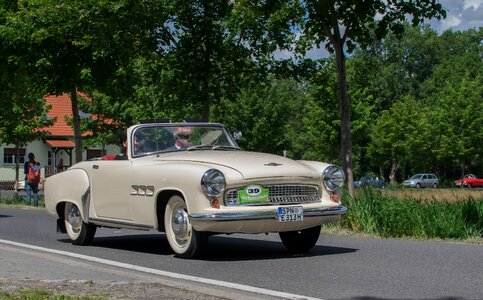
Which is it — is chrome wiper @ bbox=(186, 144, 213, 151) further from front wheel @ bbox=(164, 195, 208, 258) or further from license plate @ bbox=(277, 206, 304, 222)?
license plate @ bbox=(277, 206, 304, 222)

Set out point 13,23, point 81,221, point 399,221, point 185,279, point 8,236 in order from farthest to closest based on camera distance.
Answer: point 13,23 → point 8,236 → point 399,221 → point 81,221 → point 185,279

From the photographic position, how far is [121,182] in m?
9.83

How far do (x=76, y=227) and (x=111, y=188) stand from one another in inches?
49.1

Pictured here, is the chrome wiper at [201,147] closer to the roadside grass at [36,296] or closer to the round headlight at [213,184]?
the round headlight at [213,184]

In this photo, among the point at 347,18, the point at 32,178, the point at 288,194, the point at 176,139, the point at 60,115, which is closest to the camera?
the point at 288,194

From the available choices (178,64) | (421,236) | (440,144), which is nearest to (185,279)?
(421,236)

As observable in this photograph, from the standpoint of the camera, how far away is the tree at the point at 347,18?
1377 cm

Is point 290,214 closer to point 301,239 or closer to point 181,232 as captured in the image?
point 301,239

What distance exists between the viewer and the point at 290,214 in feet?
28.1

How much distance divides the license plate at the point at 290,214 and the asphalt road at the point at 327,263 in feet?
1.52

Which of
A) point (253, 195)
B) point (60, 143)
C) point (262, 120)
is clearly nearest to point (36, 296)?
Result: point (253, 195)

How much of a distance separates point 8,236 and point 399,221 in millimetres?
6141

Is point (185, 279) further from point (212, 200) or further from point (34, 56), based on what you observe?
point (34, 56)

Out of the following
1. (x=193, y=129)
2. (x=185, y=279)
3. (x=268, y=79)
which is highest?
(x=268, y=79)
